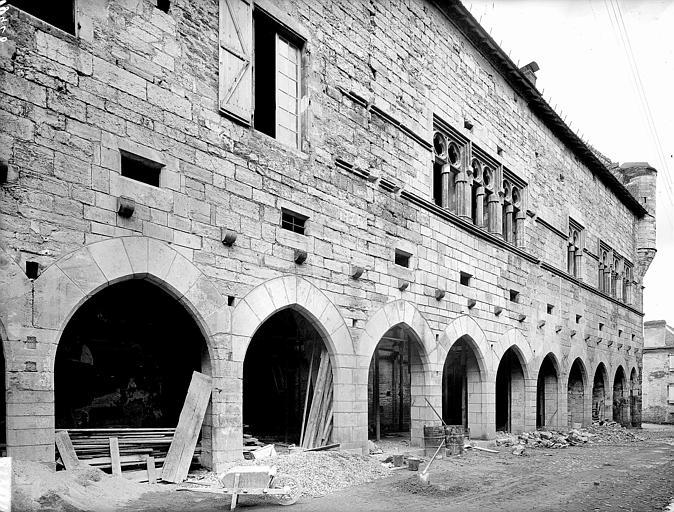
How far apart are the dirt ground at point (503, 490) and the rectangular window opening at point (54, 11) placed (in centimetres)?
548

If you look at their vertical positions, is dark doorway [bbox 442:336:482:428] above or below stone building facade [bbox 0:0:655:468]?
Answer: below

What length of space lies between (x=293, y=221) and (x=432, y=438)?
16.8 ft

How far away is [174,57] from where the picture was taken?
797 cm

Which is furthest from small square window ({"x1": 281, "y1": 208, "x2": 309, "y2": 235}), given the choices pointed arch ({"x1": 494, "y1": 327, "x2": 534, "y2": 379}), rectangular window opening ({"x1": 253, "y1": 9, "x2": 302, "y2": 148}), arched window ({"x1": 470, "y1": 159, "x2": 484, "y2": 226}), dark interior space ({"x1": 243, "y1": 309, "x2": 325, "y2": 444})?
pointed arch ({"x1": 494, "y1": 327, "x2": 534, "y2": 379})

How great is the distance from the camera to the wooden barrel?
11.7m

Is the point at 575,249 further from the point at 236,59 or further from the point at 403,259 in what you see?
the point at 236,59

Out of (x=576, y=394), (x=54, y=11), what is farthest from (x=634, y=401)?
(x=54, y=11)

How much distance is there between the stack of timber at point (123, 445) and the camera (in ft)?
24.0

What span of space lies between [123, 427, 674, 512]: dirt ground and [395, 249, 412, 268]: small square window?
3758mm

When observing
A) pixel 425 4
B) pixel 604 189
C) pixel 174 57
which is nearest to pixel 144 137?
pixel 174 57

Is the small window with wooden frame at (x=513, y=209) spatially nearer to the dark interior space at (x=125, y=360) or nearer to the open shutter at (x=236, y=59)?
the open shutter at (x=236, y=59)

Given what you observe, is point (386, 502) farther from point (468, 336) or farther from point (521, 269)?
point (521, 269)

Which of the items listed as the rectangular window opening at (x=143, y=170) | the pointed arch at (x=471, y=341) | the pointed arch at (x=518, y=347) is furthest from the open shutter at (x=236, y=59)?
the pointed arch at (x=518, y=347)

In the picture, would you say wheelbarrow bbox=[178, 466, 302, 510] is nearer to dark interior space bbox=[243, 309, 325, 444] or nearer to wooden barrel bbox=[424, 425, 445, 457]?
dark interior space bbox=[243, 309, 325, 444]
